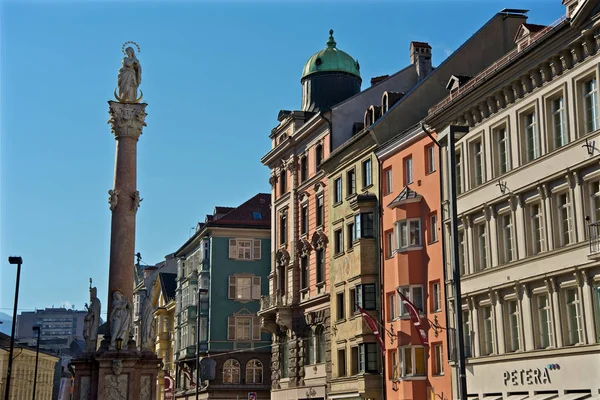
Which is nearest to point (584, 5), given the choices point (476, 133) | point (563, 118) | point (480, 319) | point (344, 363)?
point (563, 118)

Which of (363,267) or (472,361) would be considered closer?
(472,361)

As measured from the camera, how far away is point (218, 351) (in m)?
75.0

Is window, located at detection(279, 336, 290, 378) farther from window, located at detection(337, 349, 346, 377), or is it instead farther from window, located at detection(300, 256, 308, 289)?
window, located at detection(337, 349, 346, 377)

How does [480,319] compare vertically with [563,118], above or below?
below

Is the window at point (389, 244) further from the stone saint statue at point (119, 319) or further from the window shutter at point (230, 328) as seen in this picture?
→ the window shutter at point (230, 328)

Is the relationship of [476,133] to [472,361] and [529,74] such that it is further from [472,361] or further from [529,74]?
[472,361]

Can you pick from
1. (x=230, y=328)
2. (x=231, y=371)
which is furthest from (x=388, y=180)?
(x=230, y=328)

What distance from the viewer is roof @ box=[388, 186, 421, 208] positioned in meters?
42.4

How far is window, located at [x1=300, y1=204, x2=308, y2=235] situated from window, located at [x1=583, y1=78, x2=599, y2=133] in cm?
2813

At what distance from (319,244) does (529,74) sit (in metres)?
22.9

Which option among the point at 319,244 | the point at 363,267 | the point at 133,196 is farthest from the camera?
the point at 319,244

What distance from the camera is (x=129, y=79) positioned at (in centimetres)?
3534

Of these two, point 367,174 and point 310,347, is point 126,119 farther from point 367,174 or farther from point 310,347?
point 310,347

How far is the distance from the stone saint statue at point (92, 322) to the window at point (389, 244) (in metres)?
16.0
